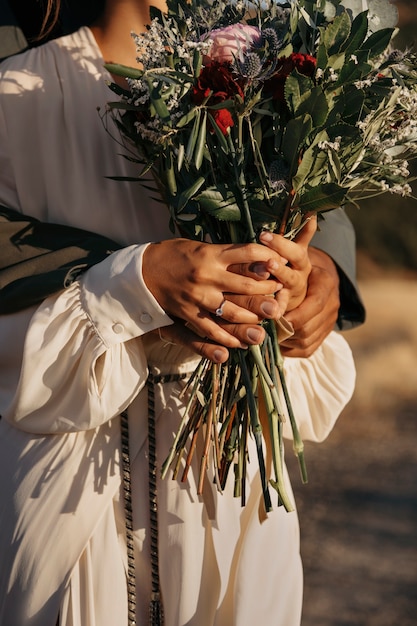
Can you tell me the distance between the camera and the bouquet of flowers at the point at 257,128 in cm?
172

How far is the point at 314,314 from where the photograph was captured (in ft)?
6.59

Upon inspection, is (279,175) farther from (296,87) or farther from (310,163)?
(296,87)

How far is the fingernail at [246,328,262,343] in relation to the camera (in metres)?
1.79

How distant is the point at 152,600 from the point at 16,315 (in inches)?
26.0

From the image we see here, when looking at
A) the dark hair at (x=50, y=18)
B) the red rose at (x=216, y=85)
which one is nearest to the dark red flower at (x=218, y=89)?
the red rose at (x=216, y=85)

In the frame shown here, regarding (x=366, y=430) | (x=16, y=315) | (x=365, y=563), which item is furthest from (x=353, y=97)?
(x=366, y=430)

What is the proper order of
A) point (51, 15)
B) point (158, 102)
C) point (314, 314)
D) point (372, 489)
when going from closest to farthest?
1. point (158, 102)
2. point (314, 314)
3. point (51, 15)
4. point (372, 489)

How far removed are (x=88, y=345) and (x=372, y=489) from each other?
396 cm

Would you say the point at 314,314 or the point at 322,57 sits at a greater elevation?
the point at 322,57

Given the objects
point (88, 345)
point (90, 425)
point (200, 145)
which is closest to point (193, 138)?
point (200, 145)

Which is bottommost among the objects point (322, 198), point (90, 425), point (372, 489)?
point (372, 489)

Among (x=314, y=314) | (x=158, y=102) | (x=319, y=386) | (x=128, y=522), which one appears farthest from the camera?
(x=319, y=386)

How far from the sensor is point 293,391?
85.7 inches

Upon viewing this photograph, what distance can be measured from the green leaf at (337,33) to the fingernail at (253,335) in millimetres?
563
